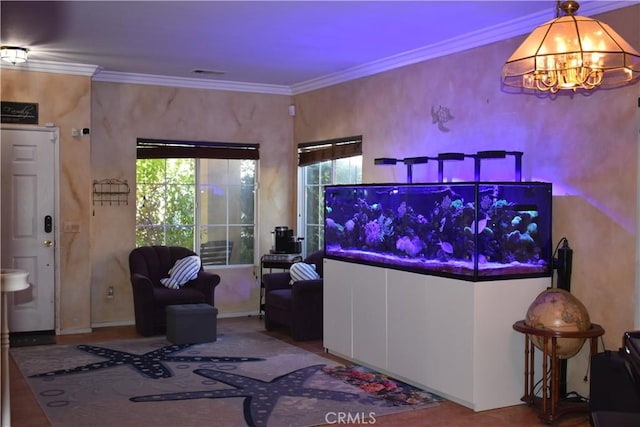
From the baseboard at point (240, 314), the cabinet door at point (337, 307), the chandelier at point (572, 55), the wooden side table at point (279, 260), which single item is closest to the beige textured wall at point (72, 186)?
the baseboard at point (240, 314)

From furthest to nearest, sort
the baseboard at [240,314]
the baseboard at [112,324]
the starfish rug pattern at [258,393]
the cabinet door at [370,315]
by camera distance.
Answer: the baseboard at [240,314], the baseboard at [112,324], the cabinet door at [370,315], the starfish rug pattern at [258,393]

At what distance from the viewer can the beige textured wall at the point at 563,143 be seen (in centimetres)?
479

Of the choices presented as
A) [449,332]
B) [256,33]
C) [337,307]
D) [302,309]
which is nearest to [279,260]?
[302,309]

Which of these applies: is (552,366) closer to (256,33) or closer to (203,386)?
(203,386)

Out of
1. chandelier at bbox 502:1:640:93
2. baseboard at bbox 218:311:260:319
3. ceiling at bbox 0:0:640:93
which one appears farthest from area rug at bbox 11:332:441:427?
ceiling at bbox 0:0:640:93

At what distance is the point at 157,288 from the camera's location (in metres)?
7.77

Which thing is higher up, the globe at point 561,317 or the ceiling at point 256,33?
the ceiling at point 256,33

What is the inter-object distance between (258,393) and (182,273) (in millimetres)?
2733

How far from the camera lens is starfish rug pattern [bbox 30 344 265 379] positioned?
234 inches

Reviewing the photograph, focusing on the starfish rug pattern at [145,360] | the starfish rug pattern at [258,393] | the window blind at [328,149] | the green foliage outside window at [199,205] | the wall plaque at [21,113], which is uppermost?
the wall plaque at [21,113]

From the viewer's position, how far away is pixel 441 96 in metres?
6.43

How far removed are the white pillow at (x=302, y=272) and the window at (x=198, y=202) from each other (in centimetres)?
152

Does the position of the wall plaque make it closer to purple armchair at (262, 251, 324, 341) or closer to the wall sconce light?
the wall sconce light

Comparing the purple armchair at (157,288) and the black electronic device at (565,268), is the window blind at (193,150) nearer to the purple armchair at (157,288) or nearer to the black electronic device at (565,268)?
the purple armchair at (157,288)
